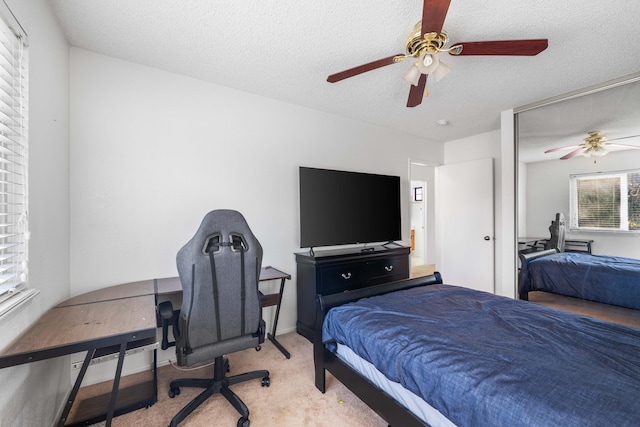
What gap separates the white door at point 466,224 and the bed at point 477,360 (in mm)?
2202

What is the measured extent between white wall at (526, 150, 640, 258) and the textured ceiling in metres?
0.75

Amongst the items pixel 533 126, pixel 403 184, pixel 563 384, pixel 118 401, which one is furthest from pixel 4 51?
pixel 533 126

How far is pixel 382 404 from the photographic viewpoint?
4.65 ft

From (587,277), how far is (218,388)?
3.39 m

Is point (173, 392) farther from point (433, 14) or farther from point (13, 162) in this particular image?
point (433, 14)

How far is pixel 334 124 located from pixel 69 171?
2629mm

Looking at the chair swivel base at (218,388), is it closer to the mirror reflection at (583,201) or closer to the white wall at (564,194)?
the mirror reflection at (583,201)

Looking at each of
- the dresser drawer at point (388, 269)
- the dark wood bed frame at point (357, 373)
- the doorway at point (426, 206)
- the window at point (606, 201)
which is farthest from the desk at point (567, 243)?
the doorway at point (426, 206)

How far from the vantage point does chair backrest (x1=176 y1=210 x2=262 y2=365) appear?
153 cm

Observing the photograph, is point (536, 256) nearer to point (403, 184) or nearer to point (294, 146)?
point (403, 184)

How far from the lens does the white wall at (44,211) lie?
121 cm

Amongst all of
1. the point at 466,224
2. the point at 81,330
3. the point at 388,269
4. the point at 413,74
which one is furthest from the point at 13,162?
the point at 466,224

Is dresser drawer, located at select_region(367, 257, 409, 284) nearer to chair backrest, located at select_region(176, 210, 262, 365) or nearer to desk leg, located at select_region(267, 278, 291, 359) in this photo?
desk leg, located at select_region(267, 278, 291, 359)

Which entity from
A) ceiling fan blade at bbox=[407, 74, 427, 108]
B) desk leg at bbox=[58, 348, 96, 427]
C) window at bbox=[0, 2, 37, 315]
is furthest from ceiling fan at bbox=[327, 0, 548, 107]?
desk leg at bbox=[58, 348, 96, 427]
